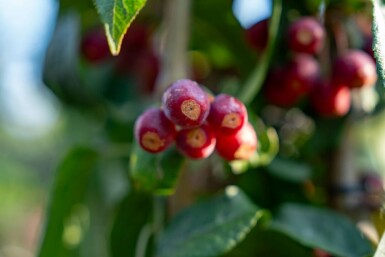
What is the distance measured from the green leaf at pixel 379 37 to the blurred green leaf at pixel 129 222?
19.4 inches

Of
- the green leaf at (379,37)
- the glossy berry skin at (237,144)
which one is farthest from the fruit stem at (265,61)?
the green leaf at (379,37)

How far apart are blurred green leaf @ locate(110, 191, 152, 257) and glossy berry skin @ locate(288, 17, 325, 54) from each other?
32 centimetres

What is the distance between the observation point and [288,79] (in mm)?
1018

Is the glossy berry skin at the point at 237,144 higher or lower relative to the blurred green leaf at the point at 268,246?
higher

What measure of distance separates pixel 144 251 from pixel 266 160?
0.22 metres

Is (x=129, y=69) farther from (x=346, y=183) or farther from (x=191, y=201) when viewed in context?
(x=346, y=183)

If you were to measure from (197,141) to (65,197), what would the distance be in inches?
15.5

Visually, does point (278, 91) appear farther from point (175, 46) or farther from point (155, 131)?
point (155, 131)

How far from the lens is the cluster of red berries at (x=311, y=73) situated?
0.99 meters

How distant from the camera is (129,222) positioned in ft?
3.50

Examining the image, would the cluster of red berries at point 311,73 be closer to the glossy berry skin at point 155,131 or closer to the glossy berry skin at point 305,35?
the glossy berry skin at point 305,35

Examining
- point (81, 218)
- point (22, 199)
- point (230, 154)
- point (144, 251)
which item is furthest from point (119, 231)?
point (22, 199)

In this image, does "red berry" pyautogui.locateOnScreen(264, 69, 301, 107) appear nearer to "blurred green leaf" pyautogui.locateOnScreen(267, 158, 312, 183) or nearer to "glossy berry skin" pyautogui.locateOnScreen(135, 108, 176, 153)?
"blurred green leaf" pyautogui.locateOnScreen(267, 158, 312, 183)

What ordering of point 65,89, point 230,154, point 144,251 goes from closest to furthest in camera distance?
point 230,154 < point 144,251 < point 65,89
